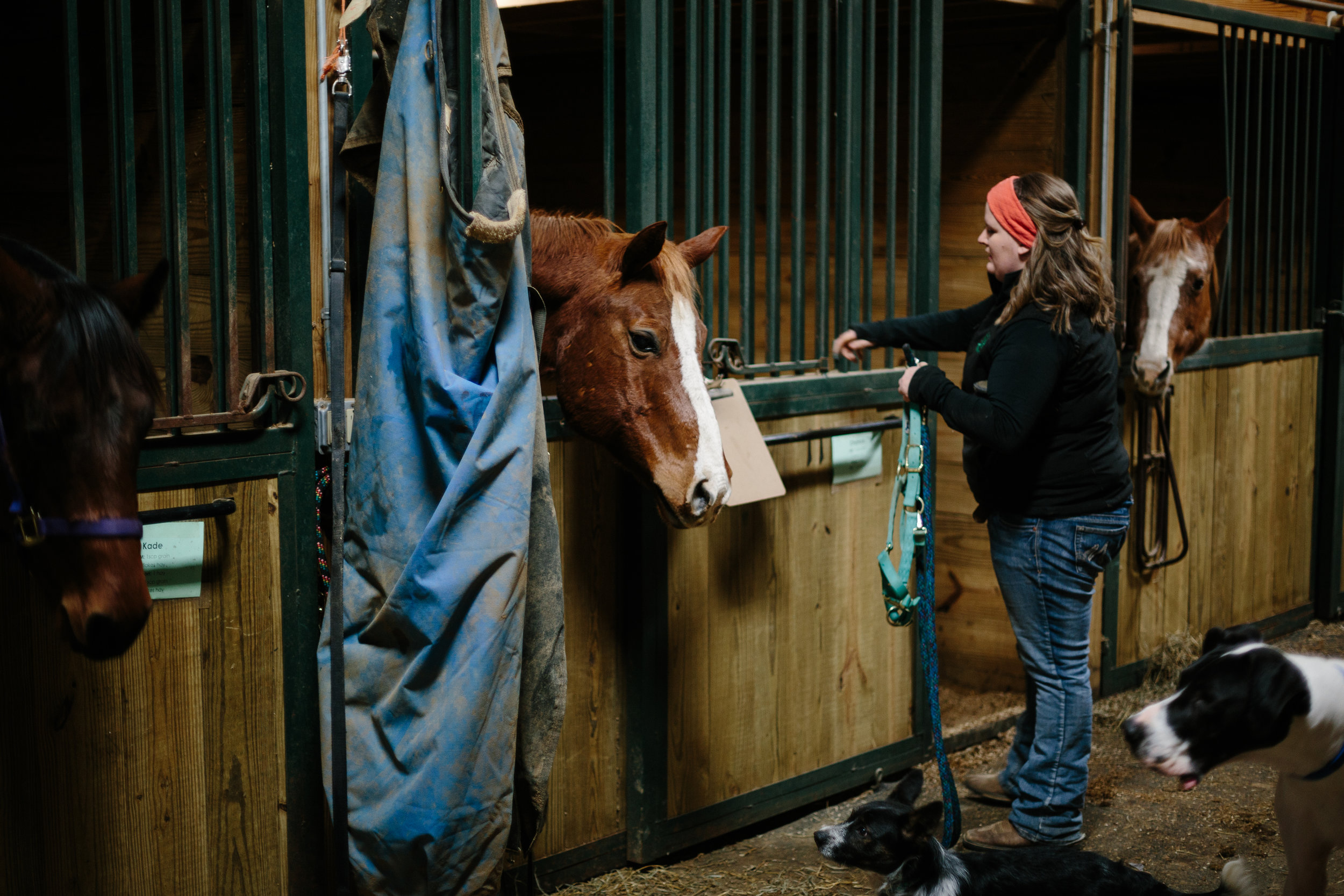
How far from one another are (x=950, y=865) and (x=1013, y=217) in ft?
4.73

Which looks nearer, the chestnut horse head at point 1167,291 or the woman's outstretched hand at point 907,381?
the woman's outstretched hand at point 907,381

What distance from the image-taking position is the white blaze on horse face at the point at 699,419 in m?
2.30

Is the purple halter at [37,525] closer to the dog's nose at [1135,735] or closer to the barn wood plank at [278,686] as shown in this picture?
the barn wood plank at [278,686]

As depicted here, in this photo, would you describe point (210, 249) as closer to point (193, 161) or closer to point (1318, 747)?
point (193, 161)

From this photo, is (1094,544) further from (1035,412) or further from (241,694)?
(241,694)

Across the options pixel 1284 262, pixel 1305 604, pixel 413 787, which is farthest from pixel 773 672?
pixel 1284 262

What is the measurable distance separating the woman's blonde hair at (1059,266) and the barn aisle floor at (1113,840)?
1.30 m

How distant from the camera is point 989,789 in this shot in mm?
3432

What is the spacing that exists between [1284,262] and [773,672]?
166 inches

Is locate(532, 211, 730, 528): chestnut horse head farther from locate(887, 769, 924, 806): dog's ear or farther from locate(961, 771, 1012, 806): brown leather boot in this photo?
locate(961, 771, 1012, 806): brown leather boot

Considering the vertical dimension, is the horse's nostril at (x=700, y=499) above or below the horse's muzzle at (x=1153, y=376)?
below

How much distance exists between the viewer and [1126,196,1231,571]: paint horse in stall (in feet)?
13.3

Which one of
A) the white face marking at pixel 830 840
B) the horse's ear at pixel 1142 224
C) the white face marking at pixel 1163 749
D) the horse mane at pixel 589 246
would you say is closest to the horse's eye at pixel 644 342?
the horse mane at pixel 589 246

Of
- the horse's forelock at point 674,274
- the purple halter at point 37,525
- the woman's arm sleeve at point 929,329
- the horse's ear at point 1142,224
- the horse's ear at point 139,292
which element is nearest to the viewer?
the purple halter at point 37,525
